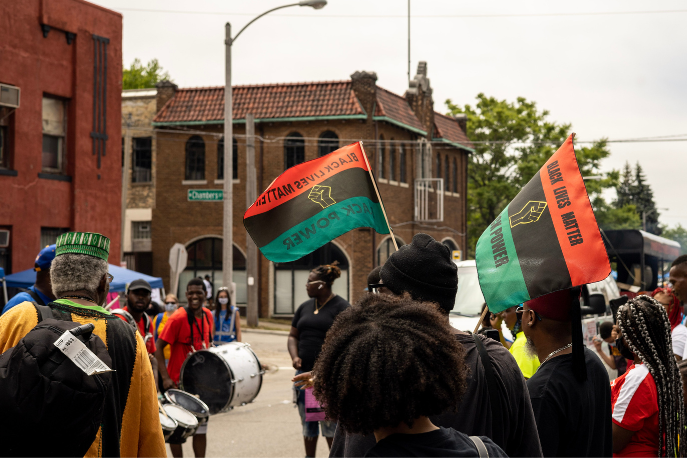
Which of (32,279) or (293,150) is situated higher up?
(293,150)

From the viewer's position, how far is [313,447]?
7.86 metres

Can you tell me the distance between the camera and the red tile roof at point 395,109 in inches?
1266

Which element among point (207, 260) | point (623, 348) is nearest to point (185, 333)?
point (623, 348)

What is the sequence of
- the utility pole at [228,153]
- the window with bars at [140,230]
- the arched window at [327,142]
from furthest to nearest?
the window with bars at [140,230]
the arched window at [327,142]
the utility pole at [228,153]

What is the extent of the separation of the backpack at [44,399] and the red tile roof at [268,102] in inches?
1141

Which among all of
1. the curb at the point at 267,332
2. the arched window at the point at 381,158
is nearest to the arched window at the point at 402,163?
the arched window at the point at 381,158

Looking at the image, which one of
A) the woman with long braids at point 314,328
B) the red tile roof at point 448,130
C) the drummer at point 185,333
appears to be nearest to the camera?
the woman with long braids at point 314,328

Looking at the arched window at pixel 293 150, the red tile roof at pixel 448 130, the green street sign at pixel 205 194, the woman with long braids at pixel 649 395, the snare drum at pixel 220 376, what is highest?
the red tile roof at pixel 448 130

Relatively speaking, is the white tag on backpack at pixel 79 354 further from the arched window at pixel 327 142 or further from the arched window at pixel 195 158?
the arched window at pixel 195 158

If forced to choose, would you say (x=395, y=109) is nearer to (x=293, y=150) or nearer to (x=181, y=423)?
(x=293, y=150)

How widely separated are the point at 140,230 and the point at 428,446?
3433cm

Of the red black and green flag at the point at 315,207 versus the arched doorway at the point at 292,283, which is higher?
the red black and green flag at the point at 315,207

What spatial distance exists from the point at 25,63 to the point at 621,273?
18.8m

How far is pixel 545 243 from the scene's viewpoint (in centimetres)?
339
